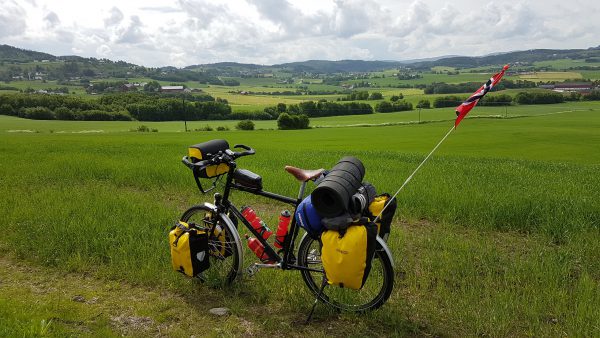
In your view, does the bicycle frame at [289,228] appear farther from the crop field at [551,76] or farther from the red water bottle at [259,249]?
the crop field at [551,76]

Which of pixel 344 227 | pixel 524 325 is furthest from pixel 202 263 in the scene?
pixel 524 325

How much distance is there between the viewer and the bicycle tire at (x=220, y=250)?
14.9ft

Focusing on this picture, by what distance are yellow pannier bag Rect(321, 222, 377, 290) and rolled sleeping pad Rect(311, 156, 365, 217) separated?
184 millimetres

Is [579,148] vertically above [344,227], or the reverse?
[344,227]

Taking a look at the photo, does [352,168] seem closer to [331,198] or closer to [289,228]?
[331,198]

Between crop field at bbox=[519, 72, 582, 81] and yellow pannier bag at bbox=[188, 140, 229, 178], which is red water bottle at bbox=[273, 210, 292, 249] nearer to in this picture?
yellow pannier bag at bbox=[188, 140, 229, 178]

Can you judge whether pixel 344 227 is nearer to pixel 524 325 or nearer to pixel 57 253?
pixel 524 325

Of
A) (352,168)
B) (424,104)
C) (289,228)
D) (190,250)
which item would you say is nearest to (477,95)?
(352,168)

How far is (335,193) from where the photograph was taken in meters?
3.35

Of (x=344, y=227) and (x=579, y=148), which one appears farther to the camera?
(x=579, y=148)

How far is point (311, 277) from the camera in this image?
4266 mm

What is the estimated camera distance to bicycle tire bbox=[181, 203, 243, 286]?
179 inches

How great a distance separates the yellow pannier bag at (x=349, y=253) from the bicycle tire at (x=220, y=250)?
4.49 feet

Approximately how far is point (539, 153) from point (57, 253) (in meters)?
28.9
